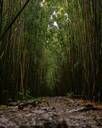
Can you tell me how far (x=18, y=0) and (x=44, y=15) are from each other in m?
5.11

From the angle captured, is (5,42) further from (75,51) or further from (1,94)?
(75,51)

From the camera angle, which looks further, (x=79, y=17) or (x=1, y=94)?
(x=79, y=17)

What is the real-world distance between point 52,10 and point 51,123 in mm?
12768

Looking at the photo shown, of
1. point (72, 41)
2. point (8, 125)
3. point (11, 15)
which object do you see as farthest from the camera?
point (72, 41)

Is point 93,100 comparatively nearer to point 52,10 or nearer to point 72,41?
point 72,41

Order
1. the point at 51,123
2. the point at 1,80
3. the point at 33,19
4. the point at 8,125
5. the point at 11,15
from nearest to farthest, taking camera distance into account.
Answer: the point at 8,125
the point at 51,123
the point at 11,15
the point at 1,80
the point at 33,19

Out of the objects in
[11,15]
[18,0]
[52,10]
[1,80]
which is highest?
[52,10]

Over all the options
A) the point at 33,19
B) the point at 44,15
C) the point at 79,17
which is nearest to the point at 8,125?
the point at 79,17

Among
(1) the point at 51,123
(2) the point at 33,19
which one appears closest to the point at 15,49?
(2) the point at 33,19

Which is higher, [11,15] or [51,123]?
[11,15]

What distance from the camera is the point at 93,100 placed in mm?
7473

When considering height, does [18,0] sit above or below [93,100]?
above

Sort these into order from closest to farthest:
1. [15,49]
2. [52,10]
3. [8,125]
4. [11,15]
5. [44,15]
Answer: [8,125] < [11,15] < [15,49] < [44,15] < [52,10]

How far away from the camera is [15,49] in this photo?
7734mm
